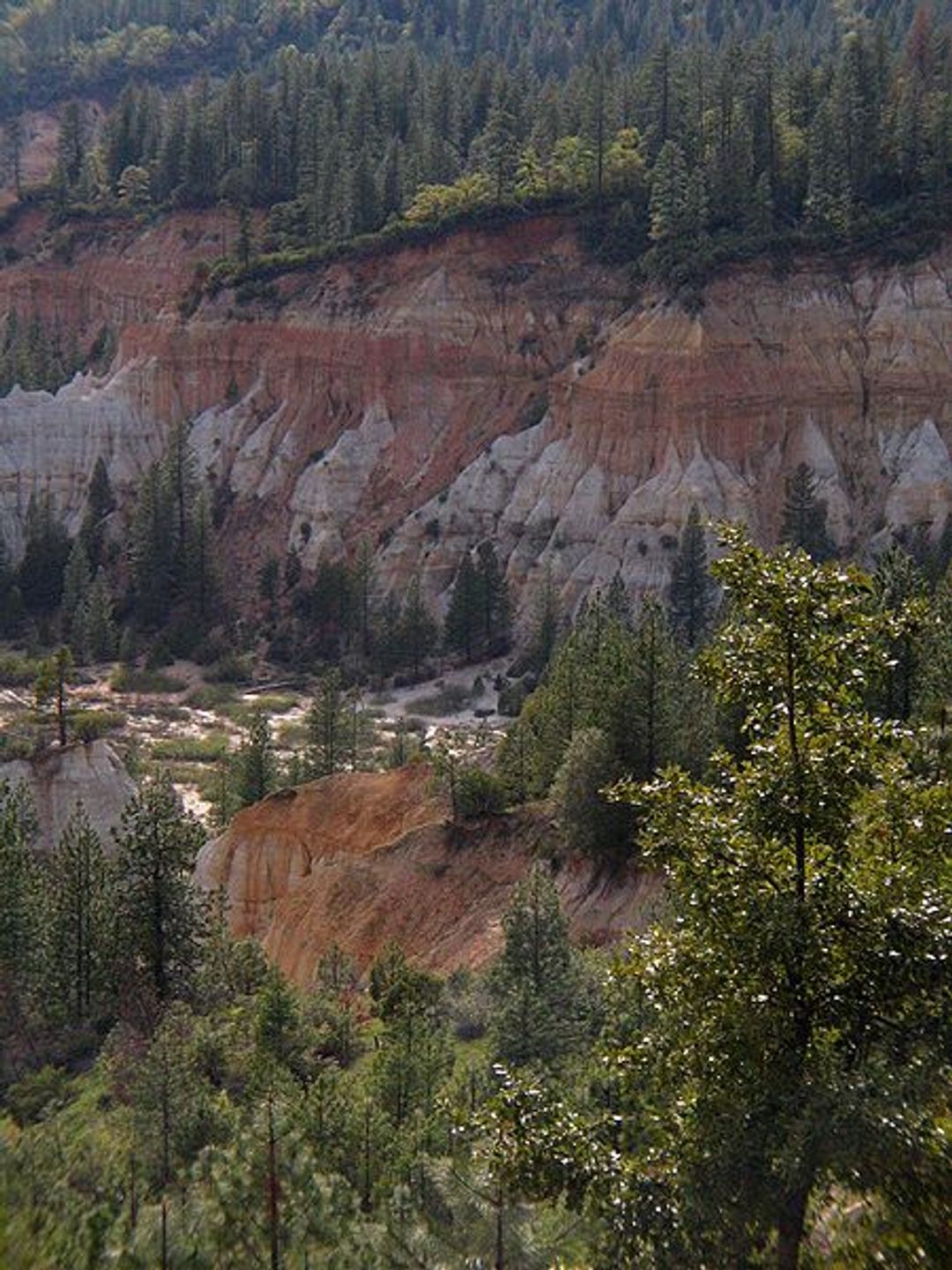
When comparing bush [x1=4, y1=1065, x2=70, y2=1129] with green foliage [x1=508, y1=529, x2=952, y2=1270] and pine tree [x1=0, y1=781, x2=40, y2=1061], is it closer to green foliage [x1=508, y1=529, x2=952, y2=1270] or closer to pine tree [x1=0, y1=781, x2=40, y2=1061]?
pine tree [x1=0, y1=781, x2=40, y2=1061]

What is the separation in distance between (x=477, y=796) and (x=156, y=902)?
Answer: 9897 millimetres

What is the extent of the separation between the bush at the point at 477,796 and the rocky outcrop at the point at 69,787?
12.0 metres

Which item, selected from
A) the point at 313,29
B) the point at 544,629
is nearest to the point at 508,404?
the point at 544,629

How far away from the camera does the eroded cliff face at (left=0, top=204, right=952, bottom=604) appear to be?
62.8m

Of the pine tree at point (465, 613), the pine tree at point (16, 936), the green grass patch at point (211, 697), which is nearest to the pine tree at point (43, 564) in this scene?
the green grass patch at point (211, 697)

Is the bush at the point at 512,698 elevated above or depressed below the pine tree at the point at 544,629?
below

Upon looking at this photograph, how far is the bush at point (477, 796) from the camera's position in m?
33.8

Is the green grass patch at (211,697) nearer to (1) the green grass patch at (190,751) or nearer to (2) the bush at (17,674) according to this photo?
(1) the green grass patch at (190,751)

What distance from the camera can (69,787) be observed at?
41.5 meters

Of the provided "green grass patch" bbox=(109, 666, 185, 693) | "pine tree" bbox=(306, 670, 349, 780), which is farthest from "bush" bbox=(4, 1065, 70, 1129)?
"green grass patch" bbox=(109, 666, 185, 693)

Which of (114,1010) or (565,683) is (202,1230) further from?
(565,683)

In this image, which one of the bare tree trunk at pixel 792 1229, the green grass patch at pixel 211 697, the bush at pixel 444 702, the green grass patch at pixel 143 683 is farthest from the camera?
the green grass patch at pixel 143 683

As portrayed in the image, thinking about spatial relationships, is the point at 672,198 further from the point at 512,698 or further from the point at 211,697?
the point at 211,697

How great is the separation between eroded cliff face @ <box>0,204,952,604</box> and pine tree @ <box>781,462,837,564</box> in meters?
0.83
